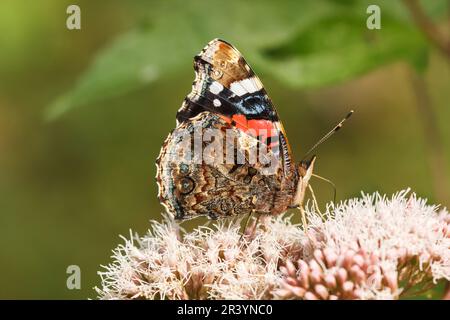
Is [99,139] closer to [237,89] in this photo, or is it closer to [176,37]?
[176,37]

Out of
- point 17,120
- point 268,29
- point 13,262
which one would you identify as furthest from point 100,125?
point 268,29

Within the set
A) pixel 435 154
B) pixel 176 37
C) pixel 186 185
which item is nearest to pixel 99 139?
pixel 176 37

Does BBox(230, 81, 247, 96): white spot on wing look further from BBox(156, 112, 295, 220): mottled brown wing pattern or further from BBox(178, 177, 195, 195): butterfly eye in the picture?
BBox(178, 177, 195, 195): butterfly eye

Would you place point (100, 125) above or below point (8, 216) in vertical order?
above

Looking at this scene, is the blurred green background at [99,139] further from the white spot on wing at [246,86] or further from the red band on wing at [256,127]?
the red band on wing at [256,127]

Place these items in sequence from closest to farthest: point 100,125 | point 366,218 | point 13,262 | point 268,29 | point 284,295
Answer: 1. point 284,295
2. point 366,218
3. point 268,29
4. point 13,262
5. point 100,125

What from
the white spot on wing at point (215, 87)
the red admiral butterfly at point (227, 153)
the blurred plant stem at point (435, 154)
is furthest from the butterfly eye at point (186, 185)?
the blurred plant stem at point (435, 154)

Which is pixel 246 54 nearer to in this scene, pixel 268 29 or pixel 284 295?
pixel 268 29

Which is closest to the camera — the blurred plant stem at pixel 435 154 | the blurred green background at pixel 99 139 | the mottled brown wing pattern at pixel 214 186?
the mottled brown wing pattern at pixel 214 186
